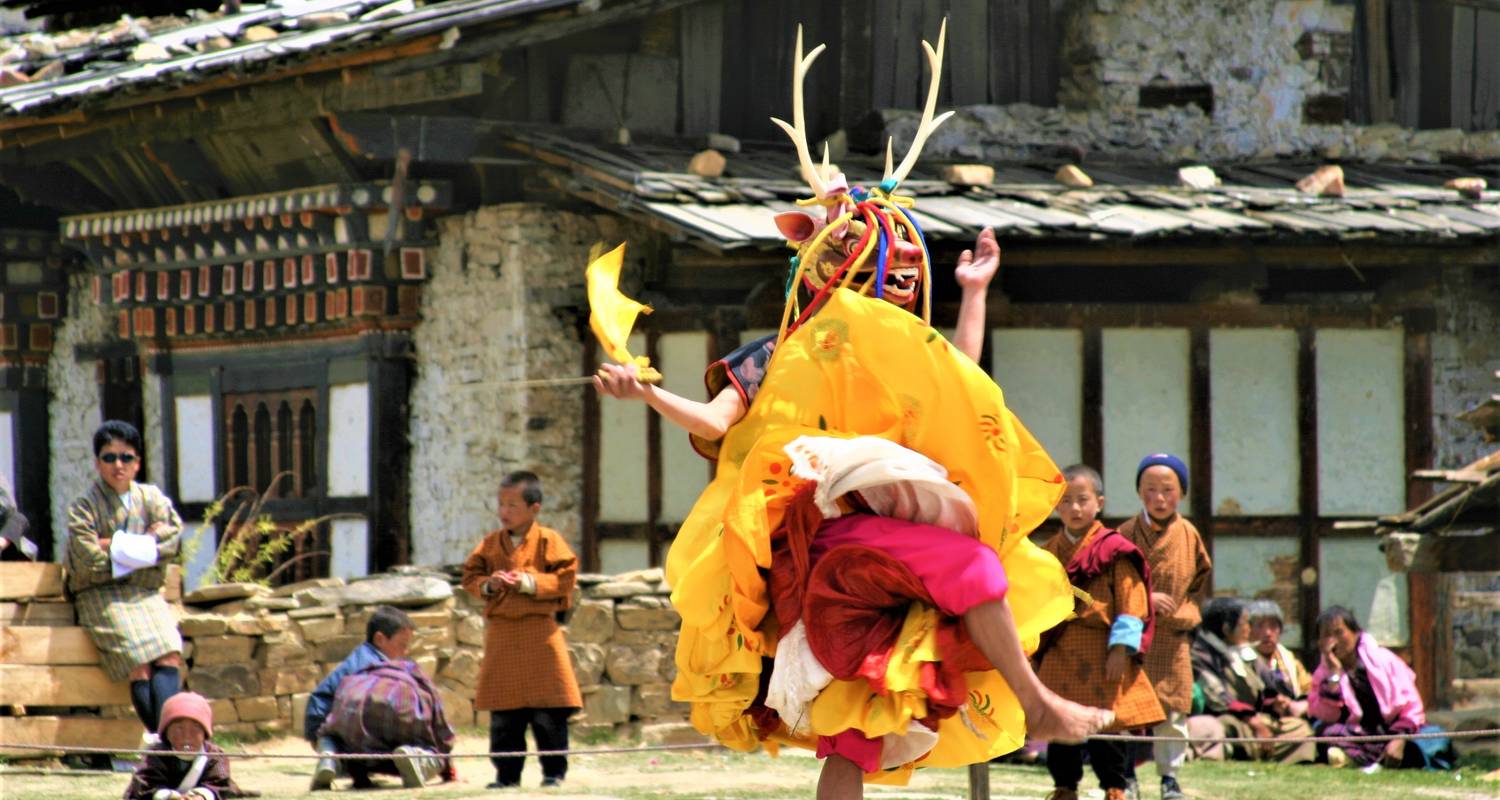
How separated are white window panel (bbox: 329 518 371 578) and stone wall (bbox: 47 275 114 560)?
2.86 metres

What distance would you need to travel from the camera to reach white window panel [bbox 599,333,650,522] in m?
11.9

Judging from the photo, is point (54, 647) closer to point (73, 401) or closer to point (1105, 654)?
point (1105, 654)

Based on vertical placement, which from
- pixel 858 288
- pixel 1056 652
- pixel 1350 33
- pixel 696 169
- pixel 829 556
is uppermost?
pixel 1350 33

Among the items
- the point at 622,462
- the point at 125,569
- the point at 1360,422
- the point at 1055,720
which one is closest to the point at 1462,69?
the point at 1360,422

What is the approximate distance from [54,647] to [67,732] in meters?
0.36

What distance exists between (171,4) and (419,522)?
18.7ft

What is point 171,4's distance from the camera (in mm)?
16125

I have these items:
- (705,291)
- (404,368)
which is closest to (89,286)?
(404,368)

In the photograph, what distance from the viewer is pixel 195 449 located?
1366 cm

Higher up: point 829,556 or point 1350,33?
point 1350,33

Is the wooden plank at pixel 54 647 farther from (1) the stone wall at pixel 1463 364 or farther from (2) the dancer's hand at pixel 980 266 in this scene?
(1) the stone wall at pixel 1463 364

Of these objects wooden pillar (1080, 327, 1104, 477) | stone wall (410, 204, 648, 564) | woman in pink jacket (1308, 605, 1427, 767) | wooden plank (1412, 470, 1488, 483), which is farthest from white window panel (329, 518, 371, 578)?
wooden plank (1412, 470, 1488, 483)

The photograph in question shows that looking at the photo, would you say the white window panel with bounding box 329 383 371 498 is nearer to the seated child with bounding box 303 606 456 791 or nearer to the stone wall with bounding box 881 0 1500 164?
the seated child with bounding box 303 606 456 791

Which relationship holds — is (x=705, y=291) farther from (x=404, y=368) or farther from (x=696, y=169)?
(x=404, y=368)
